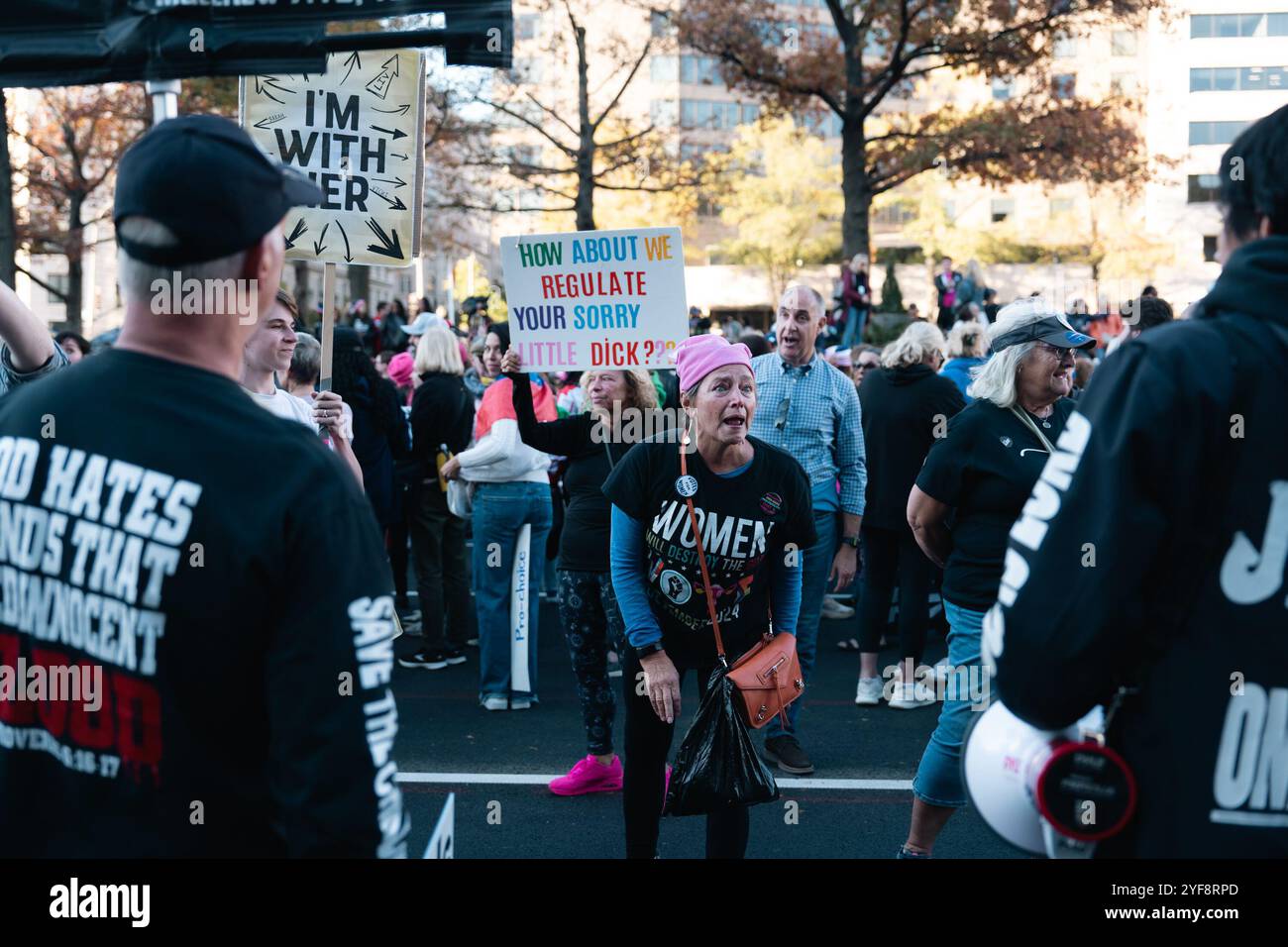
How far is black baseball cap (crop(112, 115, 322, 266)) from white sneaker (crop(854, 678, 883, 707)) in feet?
18.4

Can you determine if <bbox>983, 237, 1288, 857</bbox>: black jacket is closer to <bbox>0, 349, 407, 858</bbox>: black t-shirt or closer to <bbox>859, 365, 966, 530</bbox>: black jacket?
<bbox>0, 349, 407, 858</bbox>: black t-shirt

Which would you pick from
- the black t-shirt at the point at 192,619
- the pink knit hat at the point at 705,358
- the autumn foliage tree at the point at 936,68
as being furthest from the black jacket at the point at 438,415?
the autumn foliage tree at the point at 936,68

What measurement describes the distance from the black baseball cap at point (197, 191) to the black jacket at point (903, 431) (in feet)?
18.4

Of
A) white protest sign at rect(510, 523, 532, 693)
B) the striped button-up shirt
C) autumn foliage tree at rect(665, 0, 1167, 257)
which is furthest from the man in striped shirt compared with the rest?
autumn foliage tree at rect(665, 0, 1167, 257)

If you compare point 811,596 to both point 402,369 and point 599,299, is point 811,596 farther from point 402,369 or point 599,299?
point 402,369

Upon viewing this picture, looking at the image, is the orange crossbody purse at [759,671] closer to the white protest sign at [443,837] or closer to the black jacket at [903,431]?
the white protest sign at [443,837]

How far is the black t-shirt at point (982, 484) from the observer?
4.16m

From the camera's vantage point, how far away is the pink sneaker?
551 cm

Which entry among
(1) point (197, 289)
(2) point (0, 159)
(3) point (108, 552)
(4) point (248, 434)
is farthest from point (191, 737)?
(2) point (0, 159)

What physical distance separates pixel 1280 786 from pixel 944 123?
1961 cm

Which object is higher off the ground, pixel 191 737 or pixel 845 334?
pixel 845 334

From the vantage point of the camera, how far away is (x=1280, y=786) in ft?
5.94

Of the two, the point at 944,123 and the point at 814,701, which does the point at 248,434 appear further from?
the point at 944,123
